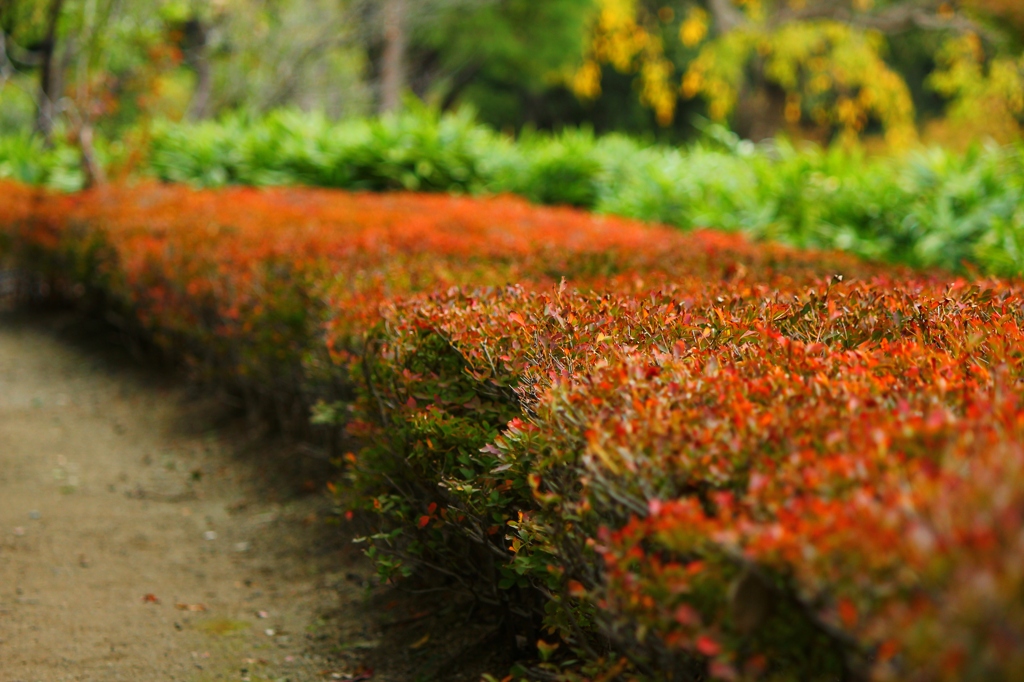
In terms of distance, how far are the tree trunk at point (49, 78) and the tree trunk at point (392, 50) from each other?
648 centimetres

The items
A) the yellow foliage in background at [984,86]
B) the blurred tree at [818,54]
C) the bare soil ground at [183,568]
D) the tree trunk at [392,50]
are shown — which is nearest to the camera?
the bare soil ground at [183,568]

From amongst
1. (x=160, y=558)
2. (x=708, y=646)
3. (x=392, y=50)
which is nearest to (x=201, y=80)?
(x=392, y=50)

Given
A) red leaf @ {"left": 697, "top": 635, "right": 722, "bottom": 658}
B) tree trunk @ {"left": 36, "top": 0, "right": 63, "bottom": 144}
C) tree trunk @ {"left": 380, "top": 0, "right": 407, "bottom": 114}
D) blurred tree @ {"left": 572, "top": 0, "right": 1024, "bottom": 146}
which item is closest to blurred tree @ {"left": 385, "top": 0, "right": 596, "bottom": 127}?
tree trunk @ {"left": 380, "top": 0, "right": 407, "bottom": 114}

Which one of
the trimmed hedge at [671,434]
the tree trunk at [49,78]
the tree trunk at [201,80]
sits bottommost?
the tree trunk at [201,80]

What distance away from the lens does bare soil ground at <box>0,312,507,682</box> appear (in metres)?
3.26

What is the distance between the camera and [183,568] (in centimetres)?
412

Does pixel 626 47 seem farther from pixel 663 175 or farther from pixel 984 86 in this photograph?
pixel 663 175

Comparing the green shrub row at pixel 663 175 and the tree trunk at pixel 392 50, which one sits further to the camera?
the tree trunk at pixel 392 50

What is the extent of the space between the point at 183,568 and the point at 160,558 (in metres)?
0.16

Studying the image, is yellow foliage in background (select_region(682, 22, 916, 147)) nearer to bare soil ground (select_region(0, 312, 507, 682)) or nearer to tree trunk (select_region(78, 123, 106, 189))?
tree trunk (select_region(78, 123, 106, 189))

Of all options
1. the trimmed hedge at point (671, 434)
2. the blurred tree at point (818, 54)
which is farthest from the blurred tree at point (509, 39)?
the trimmed hedge at point (671, 434)

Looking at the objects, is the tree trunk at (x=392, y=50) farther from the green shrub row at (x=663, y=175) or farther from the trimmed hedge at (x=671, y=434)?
the trimmed hedge at (x=671, y=434)

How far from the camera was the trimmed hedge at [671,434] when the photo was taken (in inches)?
49.0

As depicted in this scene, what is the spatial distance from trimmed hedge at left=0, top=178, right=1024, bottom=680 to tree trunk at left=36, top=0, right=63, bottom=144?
6223 mm
